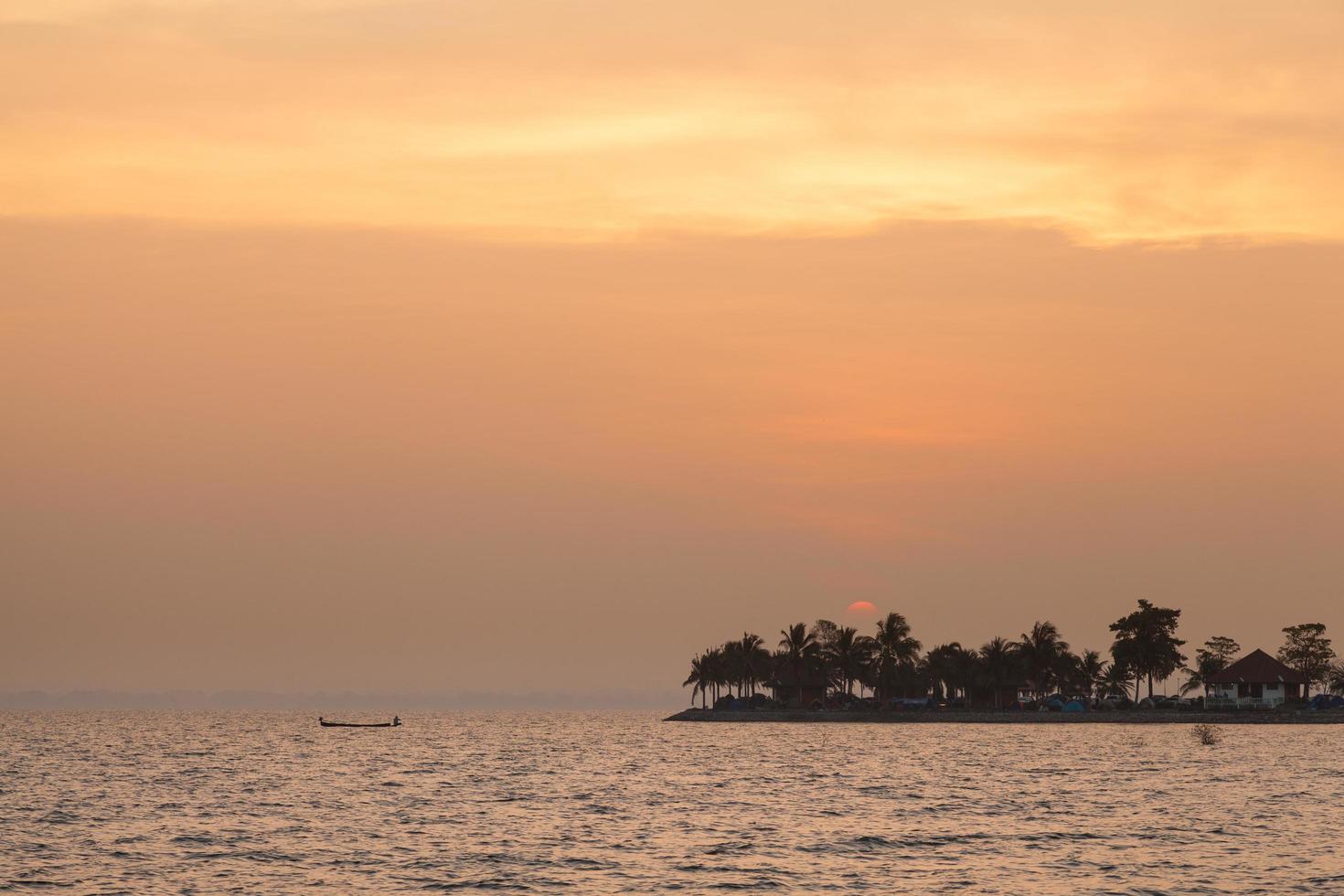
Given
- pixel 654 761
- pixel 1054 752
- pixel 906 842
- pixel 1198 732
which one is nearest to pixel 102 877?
pixel 906 842

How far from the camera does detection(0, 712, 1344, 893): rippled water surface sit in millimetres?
59969

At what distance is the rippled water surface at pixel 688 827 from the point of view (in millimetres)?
59969

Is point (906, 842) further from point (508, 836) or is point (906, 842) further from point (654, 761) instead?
point (654, 761)

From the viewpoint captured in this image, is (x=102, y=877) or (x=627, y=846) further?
(x=627, y=846)

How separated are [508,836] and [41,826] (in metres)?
25.1

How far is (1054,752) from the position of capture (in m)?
159

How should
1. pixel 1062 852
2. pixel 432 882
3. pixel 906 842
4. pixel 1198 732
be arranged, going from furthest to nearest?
pixel 1198 732
pixel 906 842
pixel 1062 852
pixel 432 882

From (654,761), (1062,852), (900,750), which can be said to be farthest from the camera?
(900,750)

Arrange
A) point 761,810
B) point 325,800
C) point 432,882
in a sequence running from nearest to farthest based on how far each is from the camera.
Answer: point 432,882 → point 761,810 → point 325,800

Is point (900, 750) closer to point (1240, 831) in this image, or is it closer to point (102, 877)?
point (1240, 831)

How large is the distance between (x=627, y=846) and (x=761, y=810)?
19656 millimetres

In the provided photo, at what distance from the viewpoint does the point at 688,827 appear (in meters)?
79.5

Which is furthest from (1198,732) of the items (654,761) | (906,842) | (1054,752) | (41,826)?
(41,826)

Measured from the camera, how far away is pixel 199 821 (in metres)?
82.8
